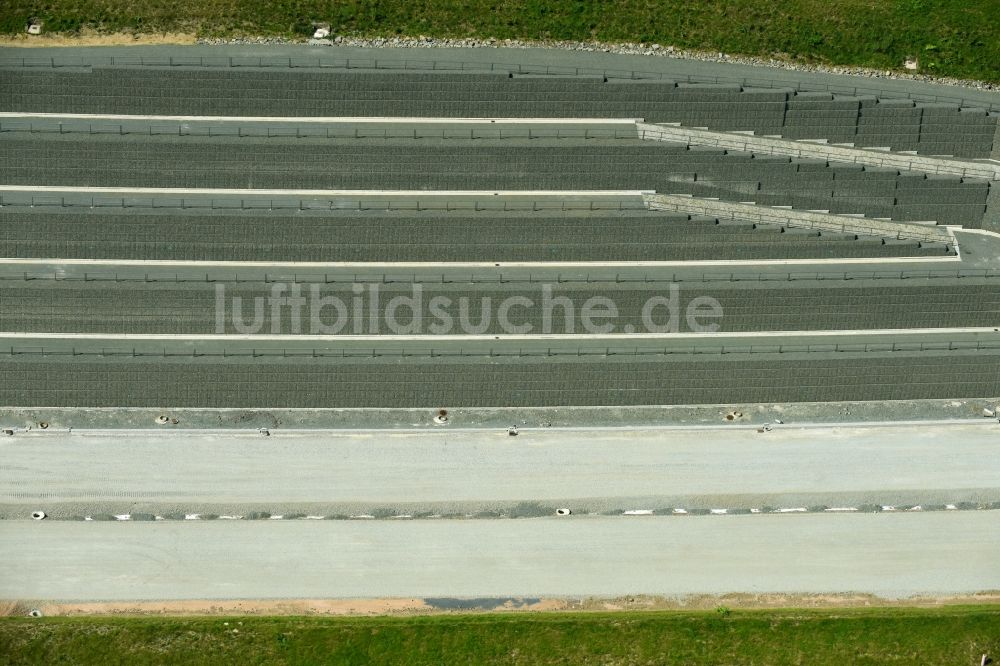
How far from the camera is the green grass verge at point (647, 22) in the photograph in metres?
49.5

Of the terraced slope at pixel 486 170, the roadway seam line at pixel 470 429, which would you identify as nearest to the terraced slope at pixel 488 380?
the roadway seam line at pixel 470 429

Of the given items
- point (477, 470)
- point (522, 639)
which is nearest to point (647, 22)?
point (477, 470)

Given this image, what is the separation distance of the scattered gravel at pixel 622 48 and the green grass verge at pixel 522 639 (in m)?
25.3

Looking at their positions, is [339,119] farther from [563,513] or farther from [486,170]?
[563,513]

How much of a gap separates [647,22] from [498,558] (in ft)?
86.2

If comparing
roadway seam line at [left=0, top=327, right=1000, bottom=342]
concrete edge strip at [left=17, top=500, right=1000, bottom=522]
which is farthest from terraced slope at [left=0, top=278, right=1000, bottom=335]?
concrete edge strip at [left=17, top=500, right=1000, bottom=522]

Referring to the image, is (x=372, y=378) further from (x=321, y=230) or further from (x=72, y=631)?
(x=72, y=631)

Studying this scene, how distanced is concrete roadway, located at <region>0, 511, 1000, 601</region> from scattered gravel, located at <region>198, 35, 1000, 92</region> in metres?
21.2

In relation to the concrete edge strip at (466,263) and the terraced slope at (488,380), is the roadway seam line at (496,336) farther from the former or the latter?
the concrete edge strip at (466,263)

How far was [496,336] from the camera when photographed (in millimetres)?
48250

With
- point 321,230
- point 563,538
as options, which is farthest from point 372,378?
point 563,538

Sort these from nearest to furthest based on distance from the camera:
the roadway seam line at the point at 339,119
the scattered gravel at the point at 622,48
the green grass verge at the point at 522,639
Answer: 1. the green grass verge at the point at 522,639
2. the roadway seam line at the point at 339,119
3. the scattered gravel at the point at 622,48

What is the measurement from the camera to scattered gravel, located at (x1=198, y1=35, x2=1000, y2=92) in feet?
163

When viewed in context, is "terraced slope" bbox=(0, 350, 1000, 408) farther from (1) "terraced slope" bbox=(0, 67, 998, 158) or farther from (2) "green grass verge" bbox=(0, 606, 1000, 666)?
(1) "terraced slope" bbox=(0, 67, 998, 158)
